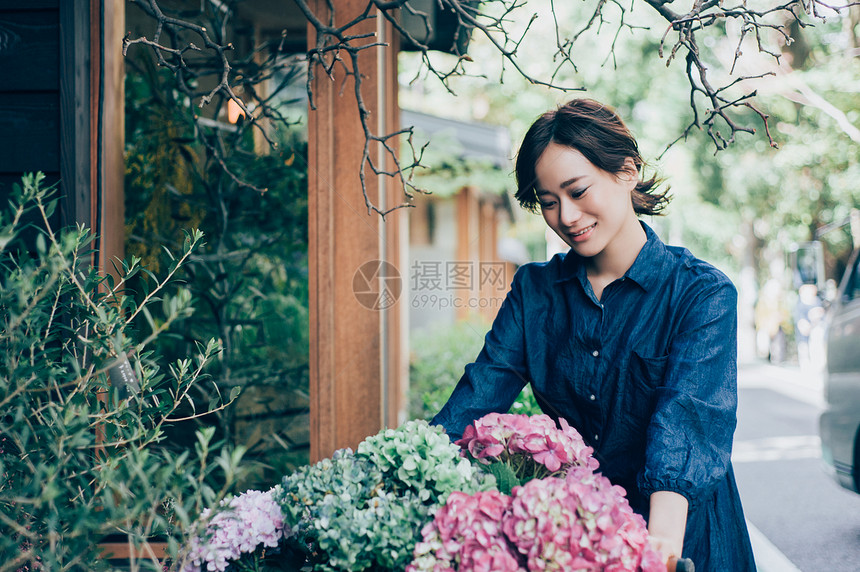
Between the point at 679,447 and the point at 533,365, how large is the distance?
521 millimetres

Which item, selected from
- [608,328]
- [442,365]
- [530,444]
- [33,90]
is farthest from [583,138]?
[442,365]

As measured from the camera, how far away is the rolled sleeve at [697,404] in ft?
3.99

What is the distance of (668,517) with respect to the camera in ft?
3.84

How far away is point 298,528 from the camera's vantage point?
3.54ft

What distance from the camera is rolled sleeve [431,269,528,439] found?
1.54 m

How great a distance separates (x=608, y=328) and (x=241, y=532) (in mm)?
953

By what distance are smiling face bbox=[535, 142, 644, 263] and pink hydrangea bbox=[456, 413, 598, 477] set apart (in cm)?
53

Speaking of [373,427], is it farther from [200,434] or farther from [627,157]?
[200,434]

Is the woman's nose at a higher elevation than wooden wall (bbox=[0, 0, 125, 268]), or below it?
below

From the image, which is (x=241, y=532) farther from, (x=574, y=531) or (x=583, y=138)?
(x=583, y=138)

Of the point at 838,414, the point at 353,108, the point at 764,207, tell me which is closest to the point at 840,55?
the point at 764,207

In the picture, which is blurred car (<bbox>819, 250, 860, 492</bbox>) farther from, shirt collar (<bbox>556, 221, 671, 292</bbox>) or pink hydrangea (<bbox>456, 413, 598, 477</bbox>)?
pink hydrangea (<bbox>456, 413, 598, 477</bbox>)

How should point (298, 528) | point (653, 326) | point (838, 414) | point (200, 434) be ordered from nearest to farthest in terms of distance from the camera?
point (200, 434)
point (298, 528)
point (653, 326)
point (838, 414)

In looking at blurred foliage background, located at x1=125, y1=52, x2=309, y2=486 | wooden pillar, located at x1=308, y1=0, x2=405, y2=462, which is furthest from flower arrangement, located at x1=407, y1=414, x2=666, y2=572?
blurred foliage background, located at x1=125, y1=52, x2=309, y2=486
